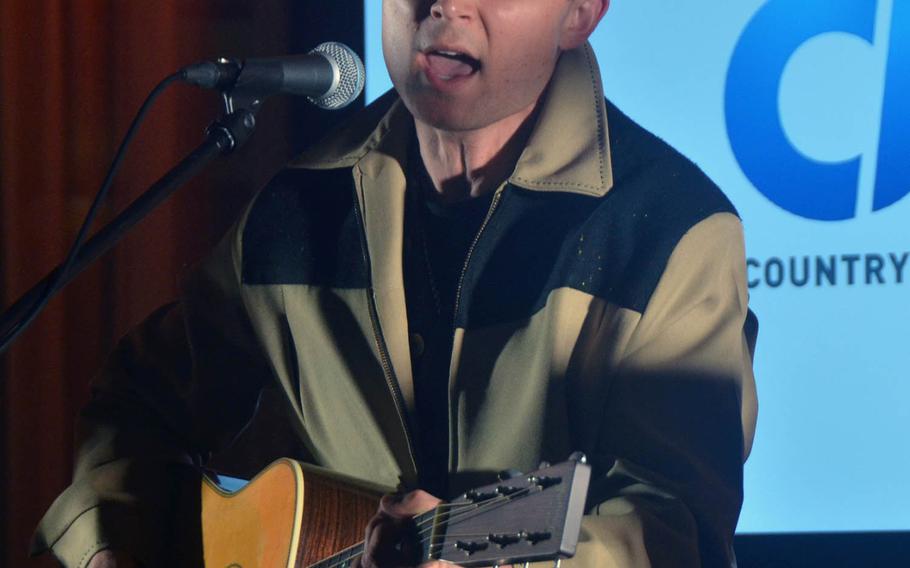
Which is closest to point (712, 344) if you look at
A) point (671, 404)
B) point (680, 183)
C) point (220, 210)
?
point (671, 404)

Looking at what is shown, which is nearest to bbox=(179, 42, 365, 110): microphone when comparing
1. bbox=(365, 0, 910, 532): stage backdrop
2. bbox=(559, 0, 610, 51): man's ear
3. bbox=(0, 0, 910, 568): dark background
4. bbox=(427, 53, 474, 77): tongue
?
bbox=(427, 53, 474, 77): tongue

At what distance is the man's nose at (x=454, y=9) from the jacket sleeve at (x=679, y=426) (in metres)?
0.46

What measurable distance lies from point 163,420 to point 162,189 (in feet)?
2.27

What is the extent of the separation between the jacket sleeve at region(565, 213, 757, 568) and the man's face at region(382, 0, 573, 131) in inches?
13.3

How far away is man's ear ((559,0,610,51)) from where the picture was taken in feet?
6.38

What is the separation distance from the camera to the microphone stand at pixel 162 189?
1517 mm

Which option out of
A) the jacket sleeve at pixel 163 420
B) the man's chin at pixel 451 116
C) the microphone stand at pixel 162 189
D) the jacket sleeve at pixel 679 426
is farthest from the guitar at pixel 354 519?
the man's chin at pixel 451 116

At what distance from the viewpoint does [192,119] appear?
2508 mm

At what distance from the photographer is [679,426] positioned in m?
1.71

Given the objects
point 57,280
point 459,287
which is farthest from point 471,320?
point 57,280

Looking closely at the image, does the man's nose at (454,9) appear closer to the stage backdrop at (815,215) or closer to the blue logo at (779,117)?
the stage backdrop at (815,215)

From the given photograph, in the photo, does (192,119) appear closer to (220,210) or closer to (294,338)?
(220,210)

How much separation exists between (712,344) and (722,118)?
0.40 metres

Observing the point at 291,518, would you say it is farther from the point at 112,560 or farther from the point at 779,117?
the point at 779,117
